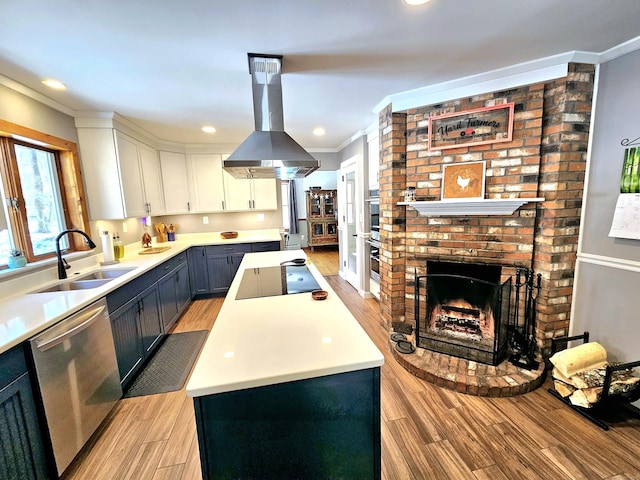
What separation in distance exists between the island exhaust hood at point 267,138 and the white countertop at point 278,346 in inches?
35.7

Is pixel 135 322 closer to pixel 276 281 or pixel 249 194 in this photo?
pixel 276 281

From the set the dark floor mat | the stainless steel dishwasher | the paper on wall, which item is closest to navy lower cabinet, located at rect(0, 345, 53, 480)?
the stainless steel dishwasher

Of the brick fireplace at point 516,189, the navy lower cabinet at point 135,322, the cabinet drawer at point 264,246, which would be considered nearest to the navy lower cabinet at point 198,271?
the cabinet drawer at point 264,246

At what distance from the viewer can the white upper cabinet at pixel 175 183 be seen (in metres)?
4.17

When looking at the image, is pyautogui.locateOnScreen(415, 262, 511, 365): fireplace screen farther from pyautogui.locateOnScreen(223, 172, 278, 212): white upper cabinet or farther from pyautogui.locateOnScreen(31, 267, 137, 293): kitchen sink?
pyautogui.locateOnScreen(223, 172, 278, 212): white upper cabinet

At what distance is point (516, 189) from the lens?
229cm

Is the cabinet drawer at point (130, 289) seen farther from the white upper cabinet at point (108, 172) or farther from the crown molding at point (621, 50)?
the crown molding at point (621, 50)

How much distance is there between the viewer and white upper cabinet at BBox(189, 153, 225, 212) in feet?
14.3

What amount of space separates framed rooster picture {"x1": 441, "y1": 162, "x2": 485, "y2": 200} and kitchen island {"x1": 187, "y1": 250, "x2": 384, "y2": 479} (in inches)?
72.0

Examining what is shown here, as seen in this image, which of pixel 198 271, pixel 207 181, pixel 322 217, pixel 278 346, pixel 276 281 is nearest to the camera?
pixel 278 346

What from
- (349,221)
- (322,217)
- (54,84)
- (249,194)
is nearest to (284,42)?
(54,84)

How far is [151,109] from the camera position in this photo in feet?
9.18

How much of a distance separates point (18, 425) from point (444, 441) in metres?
2.31

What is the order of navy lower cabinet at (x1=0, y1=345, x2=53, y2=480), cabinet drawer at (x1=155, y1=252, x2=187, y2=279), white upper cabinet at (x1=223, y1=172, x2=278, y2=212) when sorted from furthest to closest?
white upper cabinet at (x1=223, y1=172, x2=278, y2=212) < cabinet drawer at (x1=155, y1=252, x2=187, y2=279) < navy lower cabinet at (x1=0, y1=345, x2=53, y2=480)
